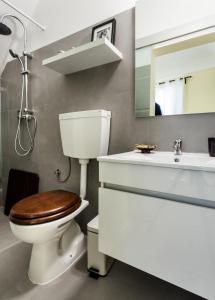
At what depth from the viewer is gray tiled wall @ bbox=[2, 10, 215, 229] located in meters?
1.08

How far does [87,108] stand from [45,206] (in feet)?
2.57

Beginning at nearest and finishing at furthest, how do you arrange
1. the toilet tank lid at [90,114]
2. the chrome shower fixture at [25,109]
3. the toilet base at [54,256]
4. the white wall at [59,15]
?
the toilet base at [54,256] → the toilet tank lid at [90,114] → the white wall at [59,15] → the chrome shower fixture at [25,109]

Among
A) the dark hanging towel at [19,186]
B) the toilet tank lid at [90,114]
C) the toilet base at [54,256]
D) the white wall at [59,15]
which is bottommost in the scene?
the toilet base at [54,256]

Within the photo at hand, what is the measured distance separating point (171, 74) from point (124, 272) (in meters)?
1.25

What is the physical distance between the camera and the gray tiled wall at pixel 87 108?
108 centimetres

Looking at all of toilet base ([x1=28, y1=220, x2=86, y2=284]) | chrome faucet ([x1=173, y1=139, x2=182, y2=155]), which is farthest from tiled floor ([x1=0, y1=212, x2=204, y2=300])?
chrome faucet ([x1=173, y1=139, x2=182, y2=155])

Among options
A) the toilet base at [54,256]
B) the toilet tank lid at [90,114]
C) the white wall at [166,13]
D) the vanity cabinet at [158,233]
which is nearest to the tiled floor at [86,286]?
the toilet base at [54,256]

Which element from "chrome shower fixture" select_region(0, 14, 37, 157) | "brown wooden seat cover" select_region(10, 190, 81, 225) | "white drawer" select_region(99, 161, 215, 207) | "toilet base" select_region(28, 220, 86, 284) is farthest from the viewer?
"chrome shower fixture" select_region(0, 14, 37, 157)

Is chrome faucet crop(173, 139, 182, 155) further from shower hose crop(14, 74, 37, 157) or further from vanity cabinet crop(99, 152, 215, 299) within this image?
shower hose crop(14, 74, 37, 157)

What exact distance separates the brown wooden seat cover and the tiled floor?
0.39 metres

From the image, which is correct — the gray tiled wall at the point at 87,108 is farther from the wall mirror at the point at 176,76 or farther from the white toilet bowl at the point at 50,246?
the white toilet bowl at the point at 50,246

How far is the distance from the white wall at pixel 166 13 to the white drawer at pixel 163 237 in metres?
1.00

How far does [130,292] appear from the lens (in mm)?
950

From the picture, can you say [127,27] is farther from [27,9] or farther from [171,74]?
[27,9]
